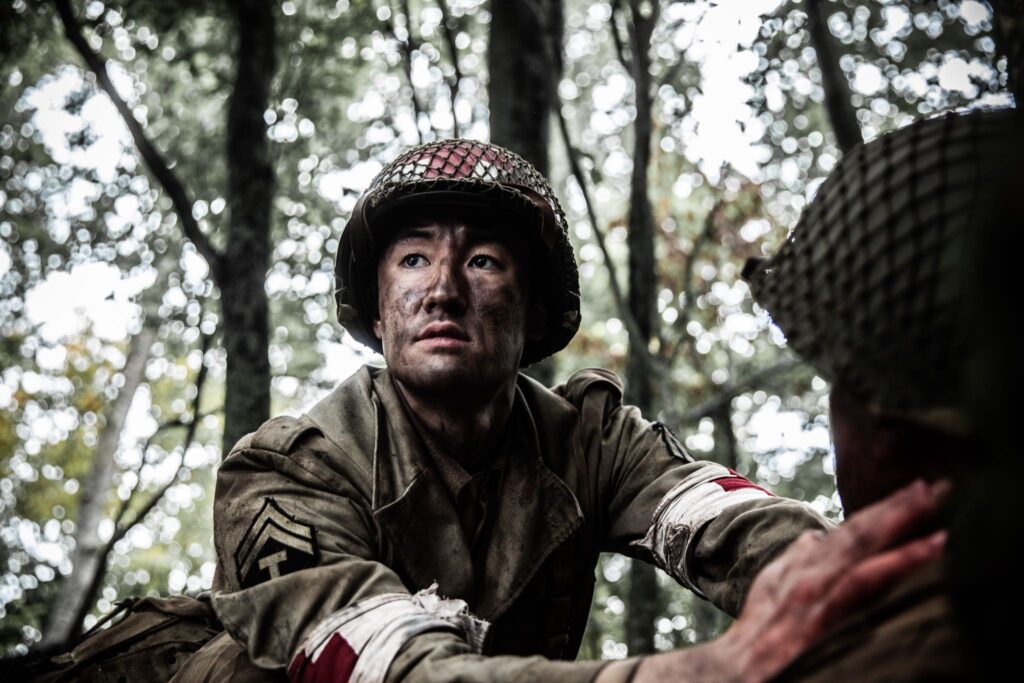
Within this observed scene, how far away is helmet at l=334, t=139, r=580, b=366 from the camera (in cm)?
300

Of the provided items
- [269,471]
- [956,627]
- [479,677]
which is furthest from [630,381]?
[956,627]

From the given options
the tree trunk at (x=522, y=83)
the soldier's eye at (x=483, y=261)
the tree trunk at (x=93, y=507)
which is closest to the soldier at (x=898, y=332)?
the soldier's eye at (x=483, y=261)

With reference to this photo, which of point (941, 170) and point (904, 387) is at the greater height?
point (941, 170)

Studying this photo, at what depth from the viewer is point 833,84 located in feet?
11.7

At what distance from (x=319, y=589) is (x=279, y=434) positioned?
0.66 meters

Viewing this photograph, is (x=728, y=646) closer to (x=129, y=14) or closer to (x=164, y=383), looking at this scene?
(x=129, y=14)

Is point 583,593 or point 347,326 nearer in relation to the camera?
point 583,593

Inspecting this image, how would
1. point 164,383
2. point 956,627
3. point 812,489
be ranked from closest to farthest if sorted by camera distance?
1. point 956,627
2. point 812,489
3. point 164,383

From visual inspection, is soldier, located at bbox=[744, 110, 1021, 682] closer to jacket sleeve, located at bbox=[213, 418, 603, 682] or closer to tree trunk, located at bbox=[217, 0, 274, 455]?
jacket sleeve, located at bbox=[213, 418, 603, 682]

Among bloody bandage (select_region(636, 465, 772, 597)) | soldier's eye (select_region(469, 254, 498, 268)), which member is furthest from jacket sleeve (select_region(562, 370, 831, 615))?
soldier's eye (select_region(469, 254, 498, 268))

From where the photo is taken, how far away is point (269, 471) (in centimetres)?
252

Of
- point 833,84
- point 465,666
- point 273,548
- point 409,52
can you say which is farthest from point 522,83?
point 465,666

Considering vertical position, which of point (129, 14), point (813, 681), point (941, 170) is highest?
point (129, 14)

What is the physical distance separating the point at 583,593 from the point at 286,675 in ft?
4.19
